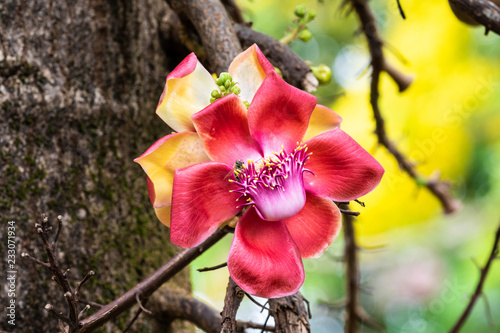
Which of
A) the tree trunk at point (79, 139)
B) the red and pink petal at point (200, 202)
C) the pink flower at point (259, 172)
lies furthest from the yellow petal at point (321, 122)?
the tree trunk at point (79, 139)

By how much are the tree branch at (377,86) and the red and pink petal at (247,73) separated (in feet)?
1.79

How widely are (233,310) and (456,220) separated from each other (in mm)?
2589

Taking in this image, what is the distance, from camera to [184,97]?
51cm

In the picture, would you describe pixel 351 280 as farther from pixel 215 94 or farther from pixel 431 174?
pixel 431 174

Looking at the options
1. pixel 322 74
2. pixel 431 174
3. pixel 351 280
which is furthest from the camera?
pixel 431 174

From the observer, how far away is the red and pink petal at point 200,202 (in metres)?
0.47

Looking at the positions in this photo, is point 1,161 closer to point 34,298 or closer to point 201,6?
point 34,298

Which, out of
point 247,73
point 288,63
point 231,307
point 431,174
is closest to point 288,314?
point 231,307

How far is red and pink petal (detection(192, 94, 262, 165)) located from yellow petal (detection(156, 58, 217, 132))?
0.03m

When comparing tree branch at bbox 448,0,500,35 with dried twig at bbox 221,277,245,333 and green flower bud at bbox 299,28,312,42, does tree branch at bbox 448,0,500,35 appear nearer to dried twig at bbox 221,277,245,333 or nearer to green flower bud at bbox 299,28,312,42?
green flower bud at bbox 299,28,312,42

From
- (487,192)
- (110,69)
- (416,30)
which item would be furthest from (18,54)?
(487,192)

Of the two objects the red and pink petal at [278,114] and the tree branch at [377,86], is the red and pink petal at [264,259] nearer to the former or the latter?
the red and pink petal at [278,114]

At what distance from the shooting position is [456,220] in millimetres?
2779

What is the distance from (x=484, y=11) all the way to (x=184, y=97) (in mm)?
420
